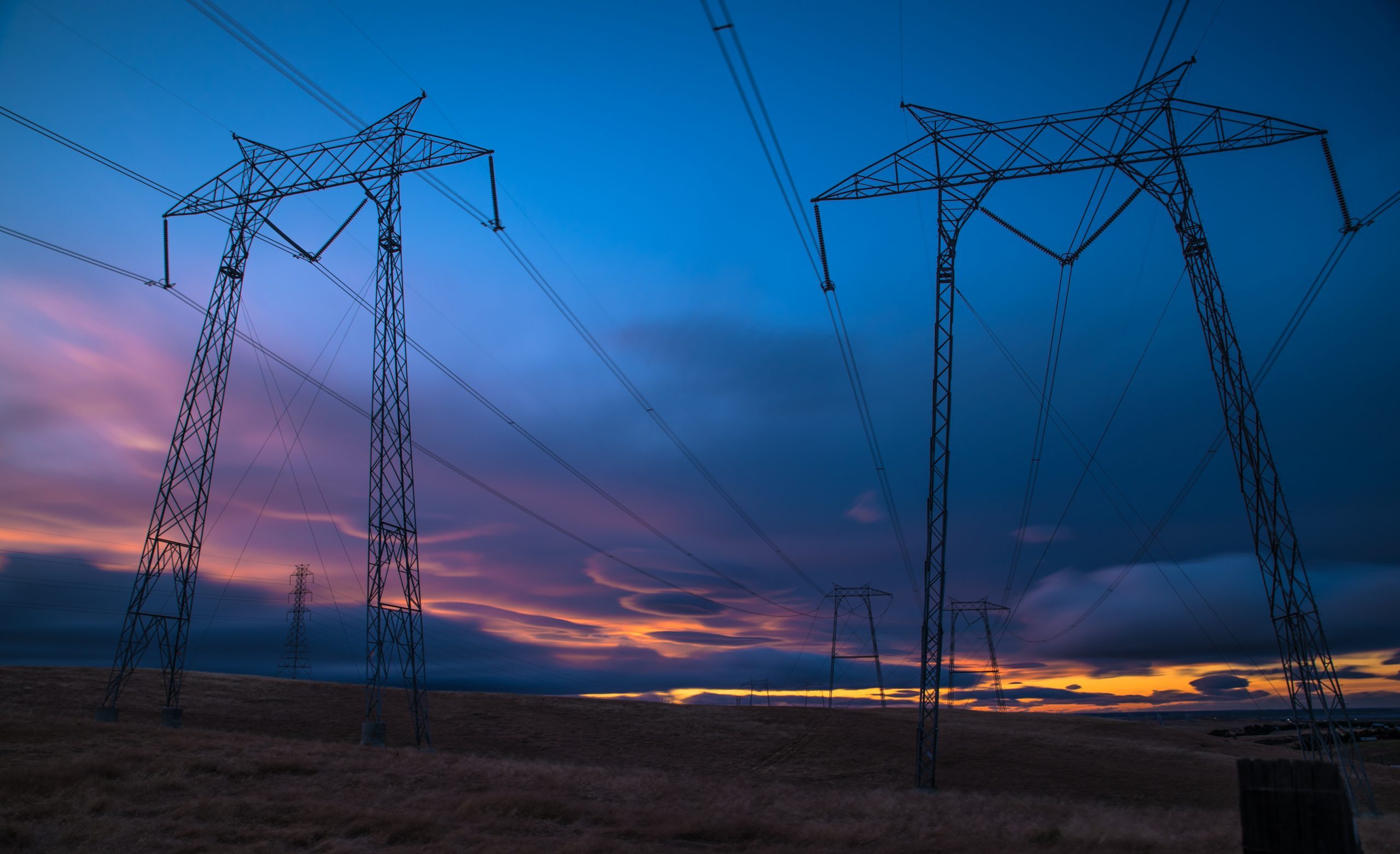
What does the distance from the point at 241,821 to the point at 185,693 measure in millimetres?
49599

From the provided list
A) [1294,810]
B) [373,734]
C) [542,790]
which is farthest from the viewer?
[373,734]

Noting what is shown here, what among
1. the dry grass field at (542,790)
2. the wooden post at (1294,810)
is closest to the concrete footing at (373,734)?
the dry grass field at (542,790)

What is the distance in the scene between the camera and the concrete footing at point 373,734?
122 ft

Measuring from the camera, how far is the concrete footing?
122 feet

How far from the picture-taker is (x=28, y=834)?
14422 mm

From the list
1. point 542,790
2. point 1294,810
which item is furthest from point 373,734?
point 1294,810

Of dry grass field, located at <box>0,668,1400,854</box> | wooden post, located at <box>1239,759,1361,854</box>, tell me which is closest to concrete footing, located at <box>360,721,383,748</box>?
dry grass field, located at <box>0,668,1400,854</box>

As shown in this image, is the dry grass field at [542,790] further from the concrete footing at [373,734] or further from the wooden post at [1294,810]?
the wooden post at [1294,810]

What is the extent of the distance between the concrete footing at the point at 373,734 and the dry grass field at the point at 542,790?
4.30 meters

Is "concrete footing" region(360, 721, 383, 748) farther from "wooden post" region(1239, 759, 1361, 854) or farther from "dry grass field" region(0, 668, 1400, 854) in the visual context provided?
"wooden post" region(1239, 759, 1361, 854)

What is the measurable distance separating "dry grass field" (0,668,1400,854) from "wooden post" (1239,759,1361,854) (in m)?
13.4

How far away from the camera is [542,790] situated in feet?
82.2

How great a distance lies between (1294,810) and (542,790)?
23683mm

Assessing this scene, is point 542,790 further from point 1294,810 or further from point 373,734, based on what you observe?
point 1294,810
